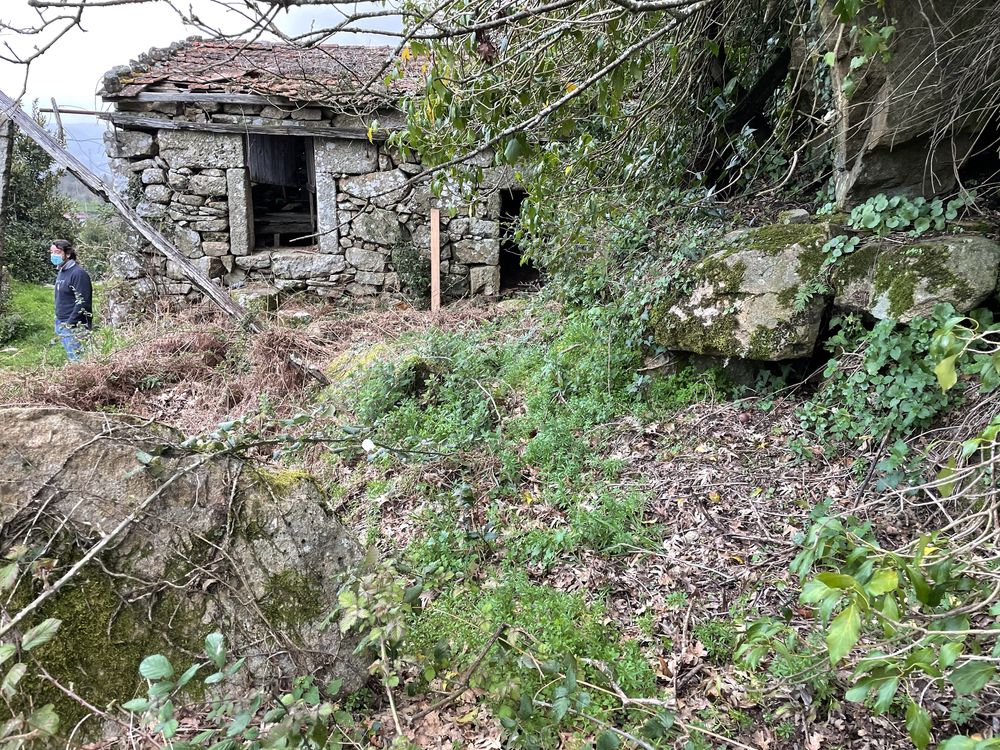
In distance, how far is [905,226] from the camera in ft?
10.9

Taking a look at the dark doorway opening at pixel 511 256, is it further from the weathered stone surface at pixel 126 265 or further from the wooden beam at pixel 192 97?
the weathered stone surface at pixel 126 265

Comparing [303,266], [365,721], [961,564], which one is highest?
[303,266]

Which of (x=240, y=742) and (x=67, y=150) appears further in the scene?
(x=67, y=150)

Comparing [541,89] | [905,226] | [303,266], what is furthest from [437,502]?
[303,266]

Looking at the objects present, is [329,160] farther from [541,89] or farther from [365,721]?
[365,721]

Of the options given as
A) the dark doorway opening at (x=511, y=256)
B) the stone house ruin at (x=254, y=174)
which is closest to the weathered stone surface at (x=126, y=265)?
the stone house ruin at (x=254, y=174)

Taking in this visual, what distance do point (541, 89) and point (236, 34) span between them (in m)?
1.66

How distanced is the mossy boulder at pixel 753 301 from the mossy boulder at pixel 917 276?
210mm

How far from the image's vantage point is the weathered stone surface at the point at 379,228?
27.3 ft

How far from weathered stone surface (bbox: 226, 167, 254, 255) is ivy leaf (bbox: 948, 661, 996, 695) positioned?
9.08m

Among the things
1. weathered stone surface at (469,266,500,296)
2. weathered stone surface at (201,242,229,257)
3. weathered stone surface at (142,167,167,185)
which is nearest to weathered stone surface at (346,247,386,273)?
weathered stone surface at (469,266,500,296)

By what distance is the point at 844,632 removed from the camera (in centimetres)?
107

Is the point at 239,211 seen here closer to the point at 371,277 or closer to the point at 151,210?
the point at 151,210

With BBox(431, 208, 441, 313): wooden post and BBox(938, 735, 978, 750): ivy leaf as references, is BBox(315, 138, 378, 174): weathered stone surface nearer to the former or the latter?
BBox(431, 208, 441, 313): wooden post
